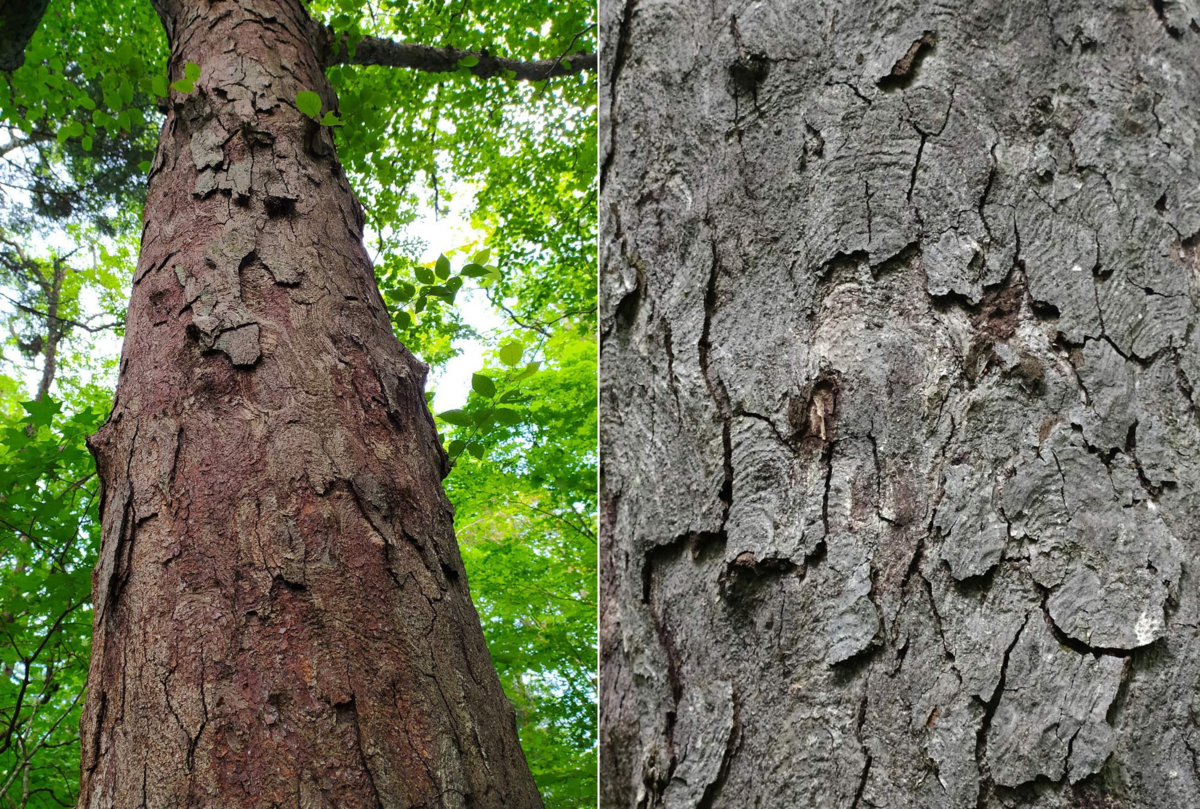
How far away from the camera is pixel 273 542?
4.11 ft

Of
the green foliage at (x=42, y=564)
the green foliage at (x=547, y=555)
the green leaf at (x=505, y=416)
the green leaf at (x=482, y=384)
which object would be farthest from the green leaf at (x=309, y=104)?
the green foliage at (x=547, y=555)

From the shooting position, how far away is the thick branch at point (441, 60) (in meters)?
4.18

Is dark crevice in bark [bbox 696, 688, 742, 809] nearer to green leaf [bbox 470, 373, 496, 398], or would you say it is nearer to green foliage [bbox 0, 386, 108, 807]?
green leaf [bbox 470, 373, 496, 398]

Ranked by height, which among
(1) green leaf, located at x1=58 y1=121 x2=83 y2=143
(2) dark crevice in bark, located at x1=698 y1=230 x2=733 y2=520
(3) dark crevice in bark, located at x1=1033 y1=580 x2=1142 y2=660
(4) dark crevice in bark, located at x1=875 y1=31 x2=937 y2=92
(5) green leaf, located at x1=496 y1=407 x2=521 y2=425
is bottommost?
(3) dark crevice in bark, located at x1=1033 y1=580 x2=1142 y2=660

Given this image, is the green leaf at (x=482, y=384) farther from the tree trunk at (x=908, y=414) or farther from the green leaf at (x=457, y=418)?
the tree trunk at (x=908, y=414)

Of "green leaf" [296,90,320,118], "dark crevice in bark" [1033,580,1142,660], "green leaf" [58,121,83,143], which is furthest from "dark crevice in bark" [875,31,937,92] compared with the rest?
"green leaf" [58,121,83,143]

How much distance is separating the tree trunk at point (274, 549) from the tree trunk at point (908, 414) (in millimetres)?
652

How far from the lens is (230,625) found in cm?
118

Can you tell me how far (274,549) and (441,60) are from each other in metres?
4.14

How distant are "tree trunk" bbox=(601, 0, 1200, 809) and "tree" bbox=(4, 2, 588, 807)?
66 cm

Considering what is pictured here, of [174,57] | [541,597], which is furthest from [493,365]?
[174,57]

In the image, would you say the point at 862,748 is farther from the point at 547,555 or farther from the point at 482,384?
the point at 547,555

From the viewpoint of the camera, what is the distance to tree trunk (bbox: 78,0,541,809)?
1094mm

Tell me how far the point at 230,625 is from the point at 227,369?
1.69ft
